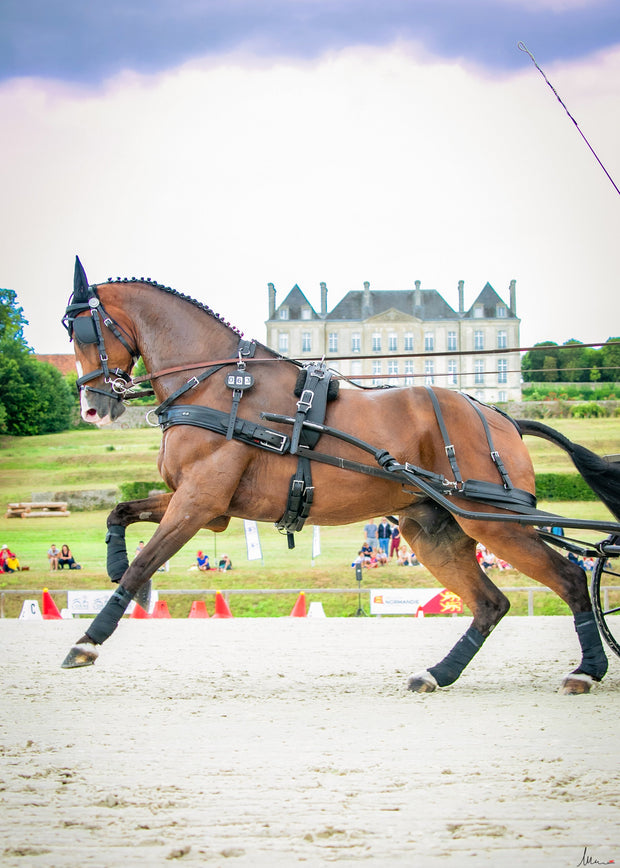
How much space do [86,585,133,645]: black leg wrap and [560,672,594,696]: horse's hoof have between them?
321 cm

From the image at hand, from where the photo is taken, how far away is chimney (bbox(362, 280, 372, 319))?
5606 centimetres

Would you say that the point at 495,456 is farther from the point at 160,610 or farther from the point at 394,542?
the point at 394,542

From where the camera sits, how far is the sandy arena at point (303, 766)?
2973 millimetres

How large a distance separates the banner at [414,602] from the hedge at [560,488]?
1399 cm

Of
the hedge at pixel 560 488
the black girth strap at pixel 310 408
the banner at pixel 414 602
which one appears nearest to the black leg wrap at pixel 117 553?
the black girth strap at pixel 310 408

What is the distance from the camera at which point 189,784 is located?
3.71 metres

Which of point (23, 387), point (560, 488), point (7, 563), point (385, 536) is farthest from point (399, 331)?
point (7, 563)

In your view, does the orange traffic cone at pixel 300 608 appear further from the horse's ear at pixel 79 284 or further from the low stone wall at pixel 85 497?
the low stone wall at pixel 85 497

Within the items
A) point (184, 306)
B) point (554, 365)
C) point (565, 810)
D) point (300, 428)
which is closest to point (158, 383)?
point (184, 306)

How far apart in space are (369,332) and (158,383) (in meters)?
49.1

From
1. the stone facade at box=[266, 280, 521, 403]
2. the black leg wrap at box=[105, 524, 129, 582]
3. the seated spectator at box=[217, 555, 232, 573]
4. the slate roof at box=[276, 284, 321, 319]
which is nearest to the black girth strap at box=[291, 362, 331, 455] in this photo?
the black leg wrap at box=[105, 524, 129, 582]

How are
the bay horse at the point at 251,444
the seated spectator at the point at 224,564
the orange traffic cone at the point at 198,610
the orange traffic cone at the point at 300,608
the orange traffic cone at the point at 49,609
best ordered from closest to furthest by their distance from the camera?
the bay horse at the point at 251,444
the orange traffic cone at the point at 49,609
the orange traffic cone at the point at 300,608
the orange traffic cone at the point at 198,610
the seated spectator at the point at 224,564

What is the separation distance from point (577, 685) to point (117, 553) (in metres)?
3.51

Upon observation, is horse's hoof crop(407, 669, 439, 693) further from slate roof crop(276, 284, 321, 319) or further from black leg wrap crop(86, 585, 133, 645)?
slate roof crop(276, 284, 321, 319)
